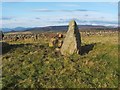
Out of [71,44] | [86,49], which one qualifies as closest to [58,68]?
[71,44]

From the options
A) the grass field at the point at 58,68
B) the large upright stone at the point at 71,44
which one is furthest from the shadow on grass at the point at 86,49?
the large upright stone at the point at 71,44

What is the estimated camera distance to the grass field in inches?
1313

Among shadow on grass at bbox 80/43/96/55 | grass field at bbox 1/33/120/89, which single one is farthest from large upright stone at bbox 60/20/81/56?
shadow on grass at bbox 80/43/96/55

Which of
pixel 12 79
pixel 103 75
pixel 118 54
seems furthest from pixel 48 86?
pixel 118 54

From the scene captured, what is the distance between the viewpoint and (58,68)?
3653cm

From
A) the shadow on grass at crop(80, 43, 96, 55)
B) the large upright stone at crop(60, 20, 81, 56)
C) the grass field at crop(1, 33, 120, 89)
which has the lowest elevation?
the grass field at crop(1, 33, 120, 89)

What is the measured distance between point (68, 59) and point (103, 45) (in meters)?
5.92

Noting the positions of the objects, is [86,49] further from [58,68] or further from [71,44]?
[58,68]

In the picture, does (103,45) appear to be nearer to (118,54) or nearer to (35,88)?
(118,54)

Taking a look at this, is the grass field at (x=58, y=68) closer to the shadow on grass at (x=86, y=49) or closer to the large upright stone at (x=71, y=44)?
the shadow on grass at (x=86, y=49)

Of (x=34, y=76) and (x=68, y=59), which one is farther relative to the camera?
(x=68, y=59)

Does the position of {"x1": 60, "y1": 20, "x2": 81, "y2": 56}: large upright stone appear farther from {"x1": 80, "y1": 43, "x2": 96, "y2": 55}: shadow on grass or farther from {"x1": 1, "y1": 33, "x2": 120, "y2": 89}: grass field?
{"x1": 80, "y1": 43, "x2": 96, "y2": 55}: shadow on grass

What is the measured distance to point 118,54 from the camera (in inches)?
1533

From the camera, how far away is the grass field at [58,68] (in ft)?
109
